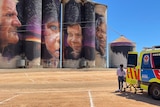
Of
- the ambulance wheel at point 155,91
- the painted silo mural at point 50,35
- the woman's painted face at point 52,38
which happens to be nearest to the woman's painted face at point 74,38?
the woman's painted face at point 52,38

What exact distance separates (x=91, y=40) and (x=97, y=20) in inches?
274

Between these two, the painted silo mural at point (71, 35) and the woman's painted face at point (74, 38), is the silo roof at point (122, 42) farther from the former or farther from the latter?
the painted silo mural at point (71, 35)

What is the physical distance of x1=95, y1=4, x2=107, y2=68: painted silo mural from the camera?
6412 cm

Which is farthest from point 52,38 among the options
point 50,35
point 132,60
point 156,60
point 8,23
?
point 156,60

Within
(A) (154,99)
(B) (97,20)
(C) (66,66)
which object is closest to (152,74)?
(A) (154,99)

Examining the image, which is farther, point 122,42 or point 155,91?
point 122,42

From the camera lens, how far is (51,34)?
2080 inches

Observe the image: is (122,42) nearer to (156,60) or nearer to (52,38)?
(52,38)

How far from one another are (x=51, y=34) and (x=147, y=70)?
4053 cm

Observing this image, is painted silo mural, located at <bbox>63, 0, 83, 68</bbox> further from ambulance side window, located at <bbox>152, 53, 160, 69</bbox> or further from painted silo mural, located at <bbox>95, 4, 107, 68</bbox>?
ambulance side window, located at <bbox>152, 53, 160, 69</bbox>

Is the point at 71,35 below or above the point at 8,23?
below

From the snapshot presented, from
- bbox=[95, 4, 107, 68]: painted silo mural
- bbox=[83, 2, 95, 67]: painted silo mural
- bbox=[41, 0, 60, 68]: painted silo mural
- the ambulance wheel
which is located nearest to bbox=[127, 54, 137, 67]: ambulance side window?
the ambulance wheel

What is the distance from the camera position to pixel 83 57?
2323 inches

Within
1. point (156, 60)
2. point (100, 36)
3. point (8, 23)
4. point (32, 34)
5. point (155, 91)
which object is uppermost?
point (8, 23)
